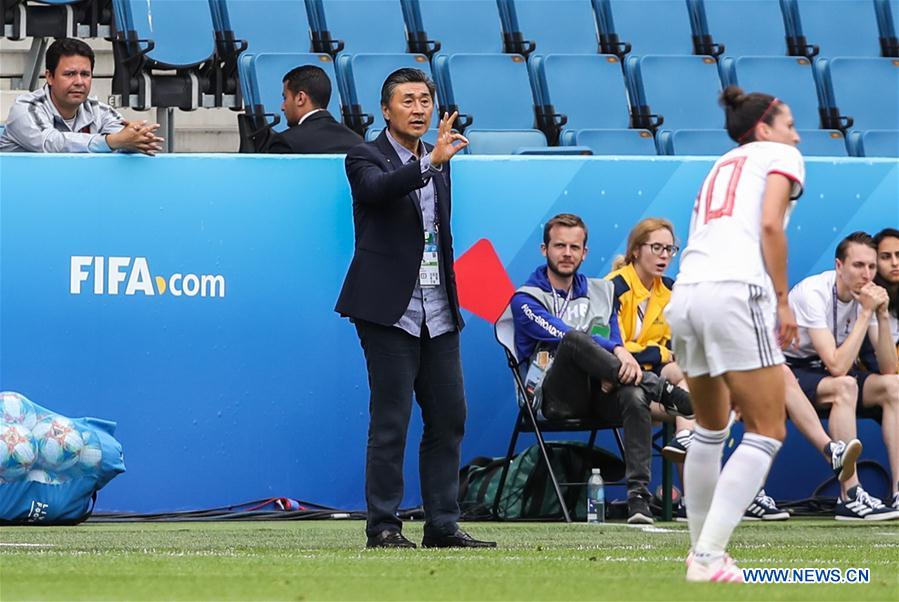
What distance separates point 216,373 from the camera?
29.6ft

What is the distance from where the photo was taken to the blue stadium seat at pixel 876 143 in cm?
1173

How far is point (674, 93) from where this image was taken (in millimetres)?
12312

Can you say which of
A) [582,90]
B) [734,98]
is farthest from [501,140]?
[734,98]

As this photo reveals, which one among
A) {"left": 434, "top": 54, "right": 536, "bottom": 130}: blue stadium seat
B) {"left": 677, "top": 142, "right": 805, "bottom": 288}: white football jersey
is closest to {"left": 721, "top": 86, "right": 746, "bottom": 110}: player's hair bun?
{"left": 677, "top": 142, "right": 805, "bottom": 288}: white football jersey

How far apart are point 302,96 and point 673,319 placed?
5.00 metres

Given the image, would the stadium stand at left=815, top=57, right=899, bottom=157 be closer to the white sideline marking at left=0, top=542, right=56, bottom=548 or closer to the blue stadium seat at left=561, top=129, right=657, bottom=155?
the blue stadium seat at left=561, top=129, right=657, bottom=155

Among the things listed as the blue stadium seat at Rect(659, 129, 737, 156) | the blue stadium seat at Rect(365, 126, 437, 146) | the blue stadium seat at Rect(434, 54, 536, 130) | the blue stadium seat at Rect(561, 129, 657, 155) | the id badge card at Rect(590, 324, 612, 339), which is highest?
the blue stadium seat at Rect(434, 54, 536, 130)

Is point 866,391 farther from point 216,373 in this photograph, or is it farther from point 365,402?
point 216,373

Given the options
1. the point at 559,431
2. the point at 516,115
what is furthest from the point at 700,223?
the point at 516,115

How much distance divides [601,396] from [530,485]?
65cm

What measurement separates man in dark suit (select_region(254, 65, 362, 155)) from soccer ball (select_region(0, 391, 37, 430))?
2167 mm

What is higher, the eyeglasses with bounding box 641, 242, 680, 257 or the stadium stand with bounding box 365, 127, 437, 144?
the stadium stand with bounding box 365, 127, 437, 144

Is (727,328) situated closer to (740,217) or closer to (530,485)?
(740,217)

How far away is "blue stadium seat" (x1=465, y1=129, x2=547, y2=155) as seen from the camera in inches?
430
